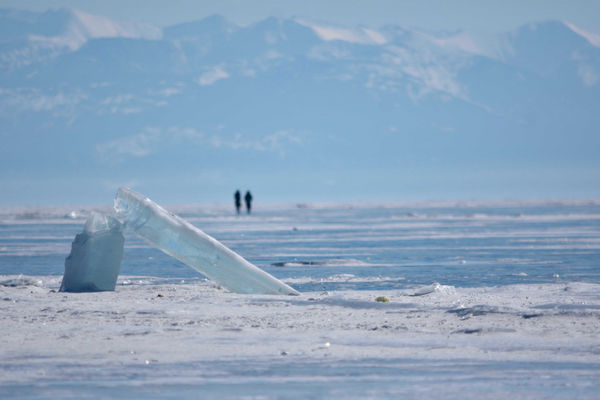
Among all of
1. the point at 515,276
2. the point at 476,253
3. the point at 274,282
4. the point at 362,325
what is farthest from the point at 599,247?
the point at 362,325

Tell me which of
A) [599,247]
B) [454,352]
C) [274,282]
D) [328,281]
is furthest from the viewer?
[599,247]

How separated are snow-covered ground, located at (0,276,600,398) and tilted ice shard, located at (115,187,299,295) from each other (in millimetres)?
386

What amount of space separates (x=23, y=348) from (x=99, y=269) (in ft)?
14.9

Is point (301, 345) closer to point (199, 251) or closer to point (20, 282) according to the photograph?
point (199, 251)

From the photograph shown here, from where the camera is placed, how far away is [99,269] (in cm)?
1352

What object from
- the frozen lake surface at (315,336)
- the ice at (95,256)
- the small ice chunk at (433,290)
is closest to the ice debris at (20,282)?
the frozen lake surface at (315,336)

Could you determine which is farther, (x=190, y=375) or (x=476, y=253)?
(x=476, y=253)

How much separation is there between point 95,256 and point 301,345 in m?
4.96

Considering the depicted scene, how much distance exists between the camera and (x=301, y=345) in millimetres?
9125

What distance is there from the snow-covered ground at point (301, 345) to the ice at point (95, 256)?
0.97ft

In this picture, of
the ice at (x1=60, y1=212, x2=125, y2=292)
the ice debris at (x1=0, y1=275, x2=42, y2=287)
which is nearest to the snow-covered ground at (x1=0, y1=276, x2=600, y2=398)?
the ice at (x1=60, y1=212, x2=125, y2=292)

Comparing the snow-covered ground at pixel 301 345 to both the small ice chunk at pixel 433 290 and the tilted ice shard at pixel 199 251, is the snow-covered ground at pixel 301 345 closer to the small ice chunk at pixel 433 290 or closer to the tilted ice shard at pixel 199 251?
the small ice chunk at pixel 433 290

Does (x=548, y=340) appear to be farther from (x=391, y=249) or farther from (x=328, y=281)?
(x=391, y=249)

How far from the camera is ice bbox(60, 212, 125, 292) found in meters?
13.2
